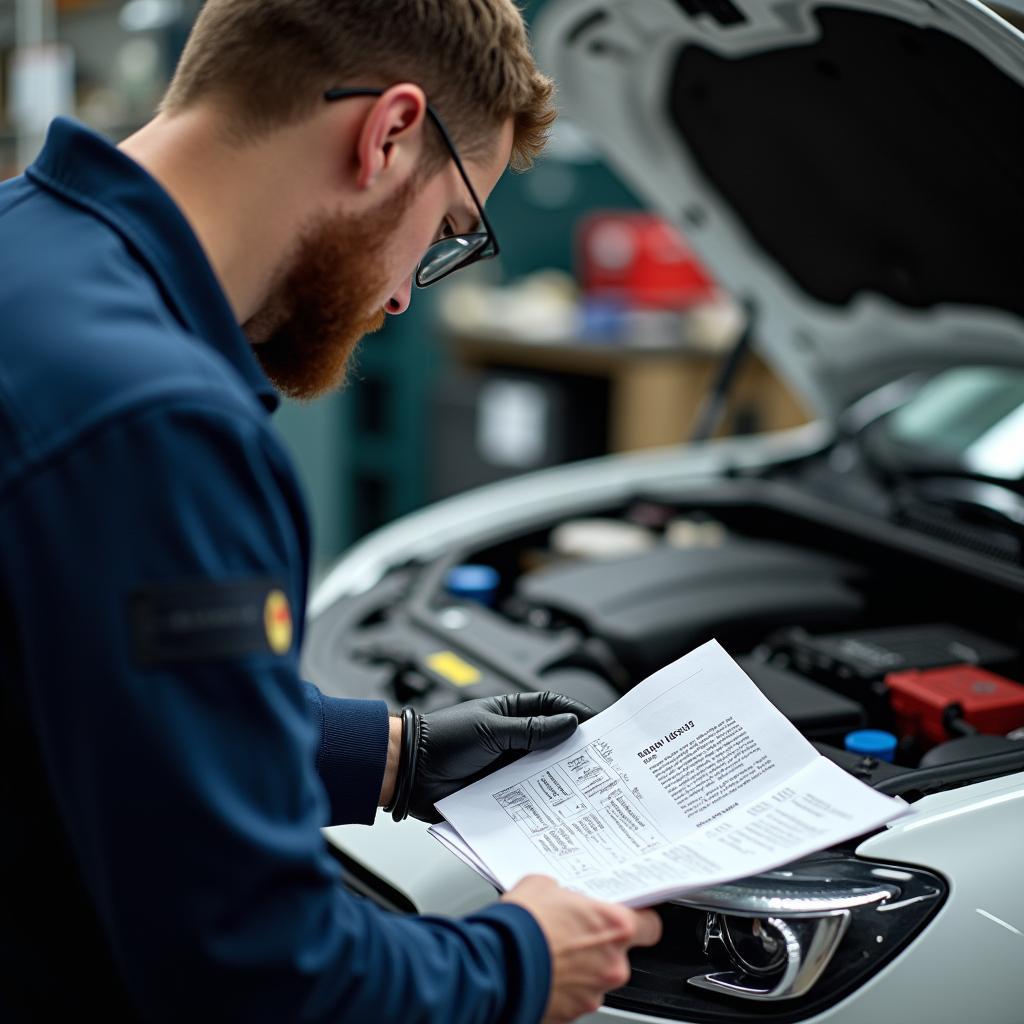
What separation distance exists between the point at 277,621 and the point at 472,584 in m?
1.09

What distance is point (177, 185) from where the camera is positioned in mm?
945

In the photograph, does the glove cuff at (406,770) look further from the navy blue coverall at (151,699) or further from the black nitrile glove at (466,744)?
the navy blue coverall at (151,699)

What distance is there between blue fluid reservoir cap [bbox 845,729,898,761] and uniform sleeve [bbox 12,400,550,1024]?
69 centimetres

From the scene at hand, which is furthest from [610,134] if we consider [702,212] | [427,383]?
[427,383]

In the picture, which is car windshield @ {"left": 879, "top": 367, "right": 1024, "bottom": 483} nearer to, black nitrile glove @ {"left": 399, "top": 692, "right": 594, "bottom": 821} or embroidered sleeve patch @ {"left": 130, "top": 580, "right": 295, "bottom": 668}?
black nitrile glove @ {"left": 399, "top": 692, "right": 594, "bottom": 821}

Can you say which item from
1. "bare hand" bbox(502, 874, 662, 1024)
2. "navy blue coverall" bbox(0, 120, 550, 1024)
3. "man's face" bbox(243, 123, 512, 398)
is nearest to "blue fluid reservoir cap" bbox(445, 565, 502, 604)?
"man's face" bbox(243, 123, 512, 398)

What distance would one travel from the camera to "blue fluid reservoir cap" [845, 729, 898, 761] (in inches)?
52.1

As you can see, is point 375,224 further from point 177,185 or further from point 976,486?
point 976,486

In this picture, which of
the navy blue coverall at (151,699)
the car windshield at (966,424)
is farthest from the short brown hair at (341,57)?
the car windshield at (966,424)

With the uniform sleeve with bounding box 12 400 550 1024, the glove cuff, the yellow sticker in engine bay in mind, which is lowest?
the yellow sticker in engine bay

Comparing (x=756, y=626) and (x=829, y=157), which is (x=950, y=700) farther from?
(x=829, y=157)

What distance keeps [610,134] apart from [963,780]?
1.20m

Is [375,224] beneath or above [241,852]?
above

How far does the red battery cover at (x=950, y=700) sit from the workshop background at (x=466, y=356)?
109 inches
